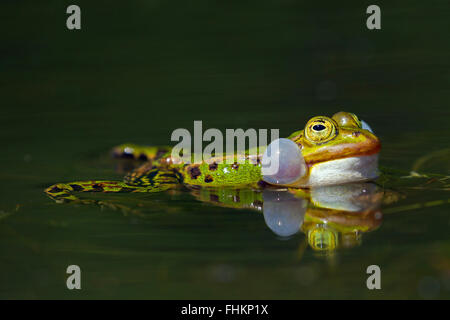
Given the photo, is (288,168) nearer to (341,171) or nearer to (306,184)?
(306,184)

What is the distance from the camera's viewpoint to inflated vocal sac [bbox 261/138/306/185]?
6566 millimetres

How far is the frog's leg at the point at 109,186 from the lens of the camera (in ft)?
22.0

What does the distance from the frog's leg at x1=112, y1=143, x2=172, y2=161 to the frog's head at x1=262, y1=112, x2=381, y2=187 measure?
2.28 m

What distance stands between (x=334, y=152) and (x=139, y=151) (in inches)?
123

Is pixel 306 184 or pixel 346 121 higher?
pixel 346 121

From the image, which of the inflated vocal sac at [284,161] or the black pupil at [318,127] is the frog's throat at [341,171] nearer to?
the inflated vocal sac at [284,161]

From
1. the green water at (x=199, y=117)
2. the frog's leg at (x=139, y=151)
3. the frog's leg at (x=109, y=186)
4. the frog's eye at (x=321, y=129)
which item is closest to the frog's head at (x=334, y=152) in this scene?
the frog's eye at (x=321, y=129)

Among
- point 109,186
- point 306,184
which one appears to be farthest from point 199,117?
point 306,184

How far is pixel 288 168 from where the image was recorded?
6605mm

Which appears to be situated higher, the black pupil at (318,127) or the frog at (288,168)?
the black pupil at (318,127)

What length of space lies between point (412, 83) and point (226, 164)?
5.78 m

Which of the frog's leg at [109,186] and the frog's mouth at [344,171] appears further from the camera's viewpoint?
the frog's leg at [109,186]

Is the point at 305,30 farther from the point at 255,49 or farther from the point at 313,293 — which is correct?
the point at 313,293

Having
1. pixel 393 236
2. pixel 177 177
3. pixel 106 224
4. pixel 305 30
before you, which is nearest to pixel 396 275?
pixel 393 236
